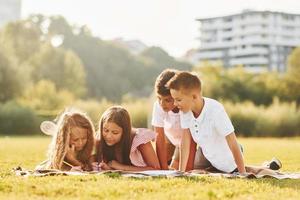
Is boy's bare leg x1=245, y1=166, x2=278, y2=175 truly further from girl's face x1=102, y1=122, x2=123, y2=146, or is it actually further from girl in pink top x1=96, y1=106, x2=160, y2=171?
girl's face x1=102, y1=122, x2=123, y2=146

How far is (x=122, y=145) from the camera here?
8.07 meters

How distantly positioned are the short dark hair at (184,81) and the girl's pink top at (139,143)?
2.96 feet

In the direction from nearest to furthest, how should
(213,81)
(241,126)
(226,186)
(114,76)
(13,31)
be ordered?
(226,186), (241,126), (213,81), (13,31), (114,76)

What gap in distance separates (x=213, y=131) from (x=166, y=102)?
0.65 metres

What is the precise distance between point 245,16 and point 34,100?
226 ft

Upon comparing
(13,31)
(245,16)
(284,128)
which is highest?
(245,16)

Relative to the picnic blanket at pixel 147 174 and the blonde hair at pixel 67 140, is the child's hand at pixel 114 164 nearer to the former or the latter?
the blonde hair at pixel 67 140

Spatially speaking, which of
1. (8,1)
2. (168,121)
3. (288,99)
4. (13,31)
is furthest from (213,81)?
(8,1)

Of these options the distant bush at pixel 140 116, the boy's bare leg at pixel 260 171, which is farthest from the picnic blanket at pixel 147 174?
the distant bush at pixel 140 116

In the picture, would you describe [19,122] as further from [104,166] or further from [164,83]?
[164,83]

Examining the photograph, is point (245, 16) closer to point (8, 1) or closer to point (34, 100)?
point (8, 1)

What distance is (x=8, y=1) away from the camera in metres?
127

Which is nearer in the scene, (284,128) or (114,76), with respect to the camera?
(284,128)

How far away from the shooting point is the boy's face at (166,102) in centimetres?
794
